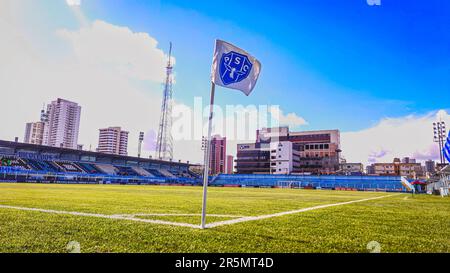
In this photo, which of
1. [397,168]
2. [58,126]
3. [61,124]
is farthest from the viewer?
[61,124]

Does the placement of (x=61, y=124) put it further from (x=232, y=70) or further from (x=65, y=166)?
(x=232, y=70)

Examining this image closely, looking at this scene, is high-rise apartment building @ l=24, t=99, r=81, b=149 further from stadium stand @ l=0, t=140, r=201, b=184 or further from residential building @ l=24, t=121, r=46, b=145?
stadium stand @ l=0, t=140, r=201, b=184

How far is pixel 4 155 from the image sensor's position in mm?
52469

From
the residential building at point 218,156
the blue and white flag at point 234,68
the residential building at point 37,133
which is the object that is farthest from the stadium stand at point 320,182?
the residential building at point 37,133

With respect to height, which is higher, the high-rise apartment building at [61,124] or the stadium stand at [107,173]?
the high-rise apartment building at [61,124]

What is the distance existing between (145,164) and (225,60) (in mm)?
85475

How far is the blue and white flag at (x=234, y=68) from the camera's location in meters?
6.96

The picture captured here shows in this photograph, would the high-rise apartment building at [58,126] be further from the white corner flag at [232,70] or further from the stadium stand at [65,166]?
the white corner flag at [232,70]

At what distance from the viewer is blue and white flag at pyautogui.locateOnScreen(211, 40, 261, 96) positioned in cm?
696

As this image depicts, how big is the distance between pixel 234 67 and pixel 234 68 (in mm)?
28

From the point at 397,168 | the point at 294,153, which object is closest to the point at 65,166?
the point at 294,153

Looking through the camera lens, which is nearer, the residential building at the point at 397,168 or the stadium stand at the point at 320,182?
the stadium stand at the point at 320,182

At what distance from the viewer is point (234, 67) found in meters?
7.24

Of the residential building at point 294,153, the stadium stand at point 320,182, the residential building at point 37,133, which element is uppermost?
the residential building at point 37,133
